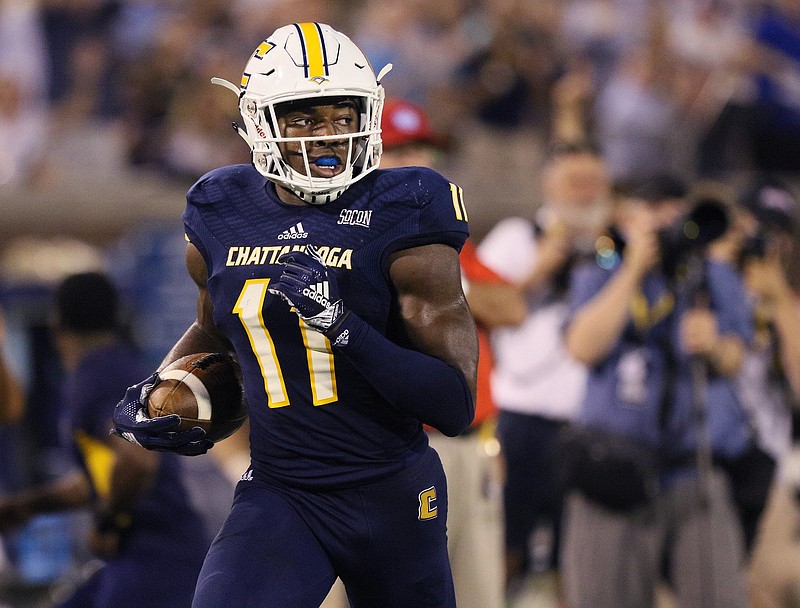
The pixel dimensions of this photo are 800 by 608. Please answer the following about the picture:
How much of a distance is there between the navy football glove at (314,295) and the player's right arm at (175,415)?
0.38m

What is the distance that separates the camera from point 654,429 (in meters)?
4.25

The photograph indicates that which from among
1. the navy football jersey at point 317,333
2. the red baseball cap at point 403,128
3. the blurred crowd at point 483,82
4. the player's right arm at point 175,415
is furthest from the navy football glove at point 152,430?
the blurred crowd at point 483,82

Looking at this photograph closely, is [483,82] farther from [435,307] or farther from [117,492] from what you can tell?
[435,307]

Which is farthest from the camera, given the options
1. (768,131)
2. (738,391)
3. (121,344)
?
(768,131)

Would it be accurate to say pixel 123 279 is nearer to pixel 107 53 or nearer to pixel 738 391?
pixel 107 53

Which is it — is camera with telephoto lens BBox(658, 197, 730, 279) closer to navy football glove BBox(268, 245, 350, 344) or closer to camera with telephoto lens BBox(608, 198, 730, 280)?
camera with telephoto lens BBox(608, 198, 730, 280)

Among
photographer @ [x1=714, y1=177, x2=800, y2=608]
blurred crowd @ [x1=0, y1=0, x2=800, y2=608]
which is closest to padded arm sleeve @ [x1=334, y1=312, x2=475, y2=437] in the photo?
photographer @ [x1=714, y1=177, x2=800, y2=608]

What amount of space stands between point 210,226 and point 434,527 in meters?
0.80

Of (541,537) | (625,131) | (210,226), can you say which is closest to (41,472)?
(541,537)

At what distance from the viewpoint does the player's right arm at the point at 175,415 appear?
2.67m

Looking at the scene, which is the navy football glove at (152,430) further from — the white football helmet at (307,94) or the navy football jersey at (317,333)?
the white football helmet at (307,94)

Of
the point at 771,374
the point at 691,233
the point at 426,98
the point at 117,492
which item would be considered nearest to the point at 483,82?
the point at 426,98

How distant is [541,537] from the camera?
238 inches

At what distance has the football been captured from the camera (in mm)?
2697
